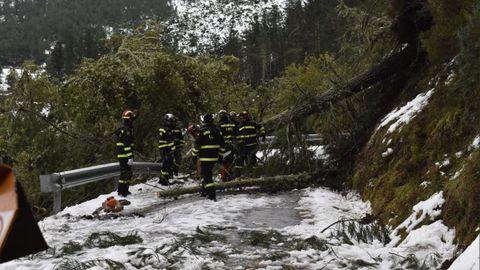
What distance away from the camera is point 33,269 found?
5645mm

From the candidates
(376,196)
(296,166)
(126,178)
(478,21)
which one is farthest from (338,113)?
(478,21)

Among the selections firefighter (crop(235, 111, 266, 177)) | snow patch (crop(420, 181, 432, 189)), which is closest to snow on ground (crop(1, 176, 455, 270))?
snow patch (crop(420, 181, 432, 189))

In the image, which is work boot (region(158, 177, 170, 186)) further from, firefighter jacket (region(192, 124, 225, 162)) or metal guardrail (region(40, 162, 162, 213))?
firefighter jacket (region(192, 124, 225, 162))

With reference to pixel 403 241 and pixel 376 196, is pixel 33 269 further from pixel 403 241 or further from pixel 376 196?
pixel 376 196

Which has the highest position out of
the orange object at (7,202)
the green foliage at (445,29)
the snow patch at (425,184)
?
the green foliage at (445,29)

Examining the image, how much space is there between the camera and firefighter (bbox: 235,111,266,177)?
14.0m

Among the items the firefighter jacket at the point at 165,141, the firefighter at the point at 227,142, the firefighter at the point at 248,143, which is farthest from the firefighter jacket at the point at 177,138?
the firefighter at the point at 248,143

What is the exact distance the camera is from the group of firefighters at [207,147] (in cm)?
1093

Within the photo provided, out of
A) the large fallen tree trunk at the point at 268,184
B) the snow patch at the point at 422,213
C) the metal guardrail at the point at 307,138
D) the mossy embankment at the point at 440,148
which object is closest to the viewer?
the mossy embankment at the point at 440,148

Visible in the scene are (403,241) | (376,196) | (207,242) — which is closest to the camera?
(403,241)

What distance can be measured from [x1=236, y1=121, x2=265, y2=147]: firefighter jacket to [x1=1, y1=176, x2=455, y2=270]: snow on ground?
3.82 meters

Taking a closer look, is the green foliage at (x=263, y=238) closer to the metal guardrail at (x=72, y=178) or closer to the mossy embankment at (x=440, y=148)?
the mossy embankment at (x=440, y=148)

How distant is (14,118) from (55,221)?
12.4 meters

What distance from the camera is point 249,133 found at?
14203mm
